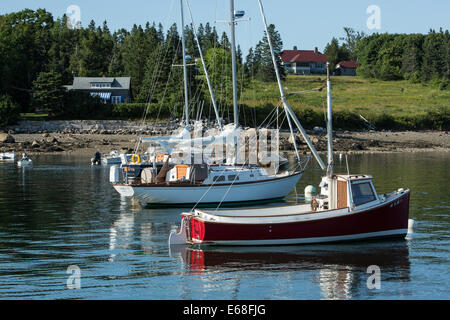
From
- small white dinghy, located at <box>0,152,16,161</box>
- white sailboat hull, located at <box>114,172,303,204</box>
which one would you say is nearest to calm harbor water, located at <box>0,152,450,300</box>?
white sailboat hull, located at <box>114,172,303,204</box>

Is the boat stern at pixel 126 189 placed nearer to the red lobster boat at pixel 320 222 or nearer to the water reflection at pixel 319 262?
the red lobster boat at pixel 320 222

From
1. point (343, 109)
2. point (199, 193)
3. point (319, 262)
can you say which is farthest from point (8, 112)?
point (319, 262)

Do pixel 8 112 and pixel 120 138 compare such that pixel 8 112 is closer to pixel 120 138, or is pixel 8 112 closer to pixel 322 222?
pixel 120 138

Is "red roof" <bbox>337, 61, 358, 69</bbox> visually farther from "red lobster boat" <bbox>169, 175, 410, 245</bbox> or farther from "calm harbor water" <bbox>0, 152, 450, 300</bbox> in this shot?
"red lobster boat" <bbox>169, 175, 410, 245</bbox>

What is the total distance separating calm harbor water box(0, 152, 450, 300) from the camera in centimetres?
2111

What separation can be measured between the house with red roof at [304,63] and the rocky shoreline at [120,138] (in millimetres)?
83699

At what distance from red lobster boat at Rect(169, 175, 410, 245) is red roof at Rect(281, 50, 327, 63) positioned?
163068mm

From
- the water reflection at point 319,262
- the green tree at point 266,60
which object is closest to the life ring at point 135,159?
the water reflection at point 319,262

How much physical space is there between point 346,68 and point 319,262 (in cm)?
17474

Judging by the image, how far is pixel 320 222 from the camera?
1059 inches

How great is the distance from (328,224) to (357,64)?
17615 cm

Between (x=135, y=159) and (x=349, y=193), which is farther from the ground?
(x=135, y=159)

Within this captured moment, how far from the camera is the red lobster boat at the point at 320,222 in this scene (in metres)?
26.8
